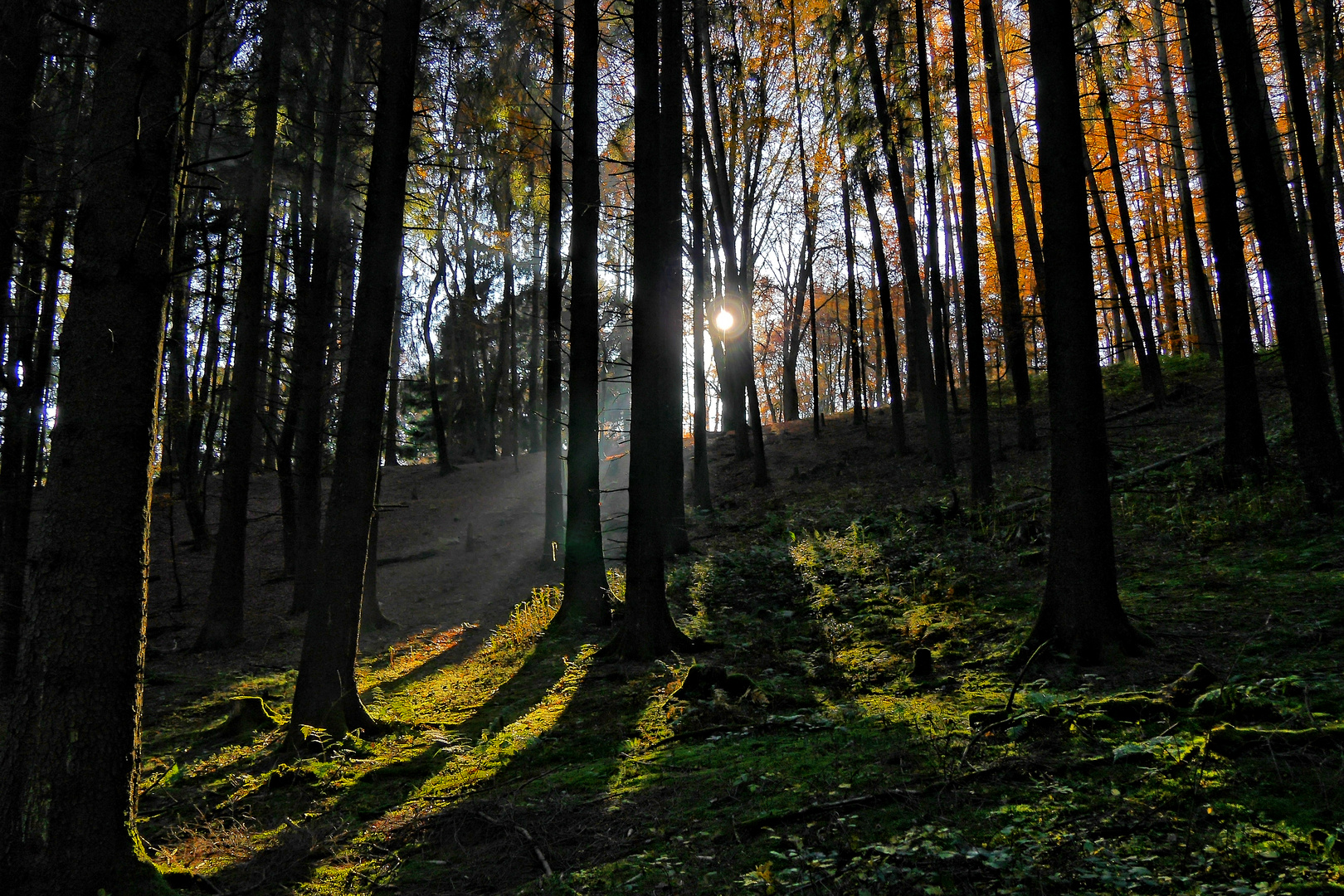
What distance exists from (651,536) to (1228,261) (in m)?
8.52

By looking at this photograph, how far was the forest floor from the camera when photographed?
2943mm

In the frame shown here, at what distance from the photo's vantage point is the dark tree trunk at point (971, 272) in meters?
13.3

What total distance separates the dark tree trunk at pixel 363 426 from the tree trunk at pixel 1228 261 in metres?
9.69

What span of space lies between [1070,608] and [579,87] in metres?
9.14

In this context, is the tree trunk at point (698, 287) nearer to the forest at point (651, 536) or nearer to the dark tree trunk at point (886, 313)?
the forest at point (651, 536)

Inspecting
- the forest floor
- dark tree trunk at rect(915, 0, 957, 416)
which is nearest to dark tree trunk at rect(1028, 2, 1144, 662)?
the forest floor

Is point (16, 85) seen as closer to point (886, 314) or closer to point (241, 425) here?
point (241, 425)

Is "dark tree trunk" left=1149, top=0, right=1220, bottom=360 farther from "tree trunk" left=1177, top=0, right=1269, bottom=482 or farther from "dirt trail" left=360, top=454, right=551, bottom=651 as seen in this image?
"dirt trail" left=360, top=454, right=551, bottom=651

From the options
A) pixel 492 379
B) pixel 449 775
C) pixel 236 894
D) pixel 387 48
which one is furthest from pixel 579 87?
pixel 492 379

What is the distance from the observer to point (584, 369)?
34.8 feet

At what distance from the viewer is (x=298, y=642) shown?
43.1ft

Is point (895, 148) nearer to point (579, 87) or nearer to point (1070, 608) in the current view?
point (579, 87)

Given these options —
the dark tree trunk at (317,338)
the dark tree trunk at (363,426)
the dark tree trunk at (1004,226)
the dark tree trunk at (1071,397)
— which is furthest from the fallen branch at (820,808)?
the dark tree trunk at (1004,226)

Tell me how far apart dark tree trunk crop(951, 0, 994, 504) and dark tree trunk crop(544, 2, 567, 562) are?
7.09 metres
